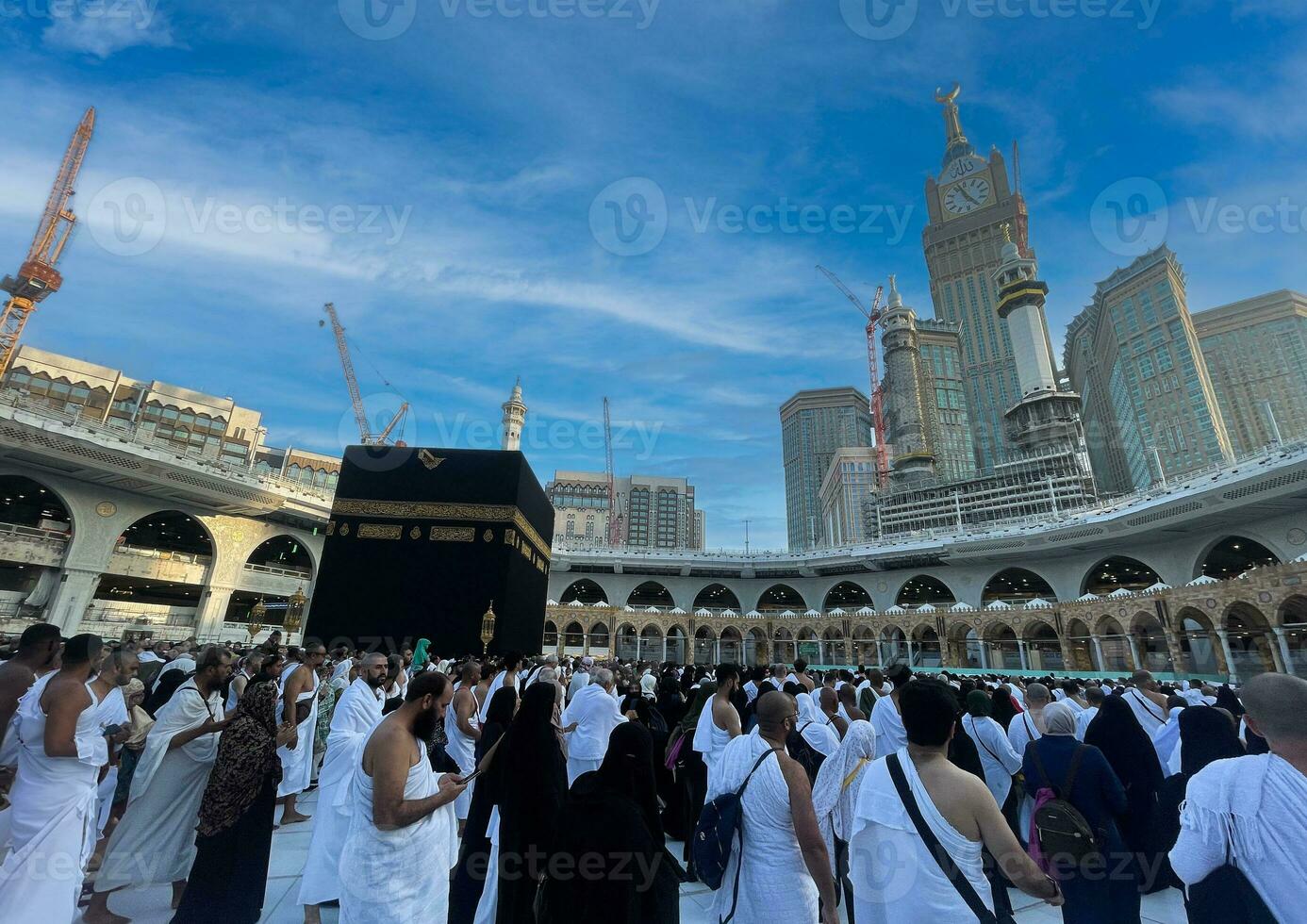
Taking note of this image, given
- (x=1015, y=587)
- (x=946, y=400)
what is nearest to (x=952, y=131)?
(x=946, y=400)

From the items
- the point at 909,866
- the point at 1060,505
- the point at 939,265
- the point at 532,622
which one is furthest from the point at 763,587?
the point at 939,265

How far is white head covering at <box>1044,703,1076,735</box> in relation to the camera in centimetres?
294

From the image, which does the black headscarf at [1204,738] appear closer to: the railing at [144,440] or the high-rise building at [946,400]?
the railing at [144,440]

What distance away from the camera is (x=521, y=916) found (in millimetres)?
2672

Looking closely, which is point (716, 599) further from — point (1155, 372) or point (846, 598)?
point (1155, 372)

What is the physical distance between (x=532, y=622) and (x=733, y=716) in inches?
890

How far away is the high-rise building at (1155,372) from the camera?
55344 mm

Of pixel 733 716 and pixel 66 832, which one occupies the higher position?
pixel 733 716

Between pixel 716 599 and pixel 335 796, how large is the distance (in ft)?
153

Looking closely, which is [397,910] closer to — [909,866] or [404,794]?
[404,794]

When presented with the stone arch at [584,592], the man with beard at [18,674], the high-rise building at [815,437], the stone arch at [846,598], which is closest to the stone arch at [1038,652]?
the stone arch at [846,598]

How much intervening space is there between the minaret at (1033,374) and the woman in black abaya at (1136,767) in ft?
242

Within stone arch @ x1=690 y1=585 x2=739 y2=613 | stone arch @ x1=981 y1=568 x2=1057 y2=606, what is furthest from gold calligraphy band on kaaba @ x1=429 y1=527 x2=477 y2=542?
stone arch @ x1=981 y1=568 x2=1057 y2=606

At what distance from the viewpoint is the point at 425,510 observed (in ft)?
65.4
